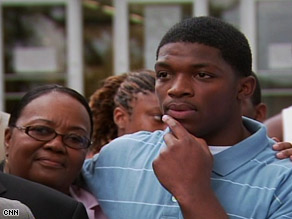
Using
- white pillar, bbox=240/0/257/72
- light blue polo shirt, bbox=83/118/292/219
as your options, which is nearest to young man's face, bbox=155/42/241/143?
light blue polo shirt, bbox=83/118/292/219

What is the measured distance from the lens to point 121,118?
3.91 m

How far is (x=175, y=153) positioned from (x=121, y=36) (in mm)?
7262

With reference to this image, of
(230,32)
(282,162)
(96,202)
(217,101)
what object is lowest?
(96,202)

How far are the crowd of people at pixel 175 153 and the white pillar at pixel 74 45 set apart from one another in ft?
21.9

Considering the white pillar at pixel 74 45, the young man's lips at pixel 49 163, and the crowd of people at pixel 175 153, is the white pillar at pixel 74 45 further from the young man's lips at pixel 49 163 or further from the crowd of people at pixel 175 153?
the young man's lips at pixel 49 163

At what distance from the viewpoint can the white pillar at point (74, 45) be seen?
948 centimetres

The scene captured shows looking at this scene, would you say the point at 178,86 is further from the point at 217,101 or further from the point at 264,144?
the point at 264,144

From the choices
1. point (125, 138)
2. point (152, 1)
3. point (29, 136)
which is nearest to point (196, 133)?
point (125, 138)

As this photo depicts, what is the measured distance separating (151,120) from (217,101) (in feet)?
5.06

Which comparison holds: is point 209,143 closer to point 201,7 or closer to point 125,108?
point 125,108

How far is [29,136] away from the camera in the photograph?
2.66 m

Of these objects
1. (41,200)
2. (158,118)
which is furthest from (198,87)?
(158,118)

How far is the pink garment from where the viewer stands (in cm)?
266

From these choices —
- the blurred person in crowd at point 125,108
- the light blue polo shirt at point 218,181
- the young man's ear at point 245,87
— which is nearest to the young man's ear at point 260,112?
the blurred person in crowd at point 125,108
